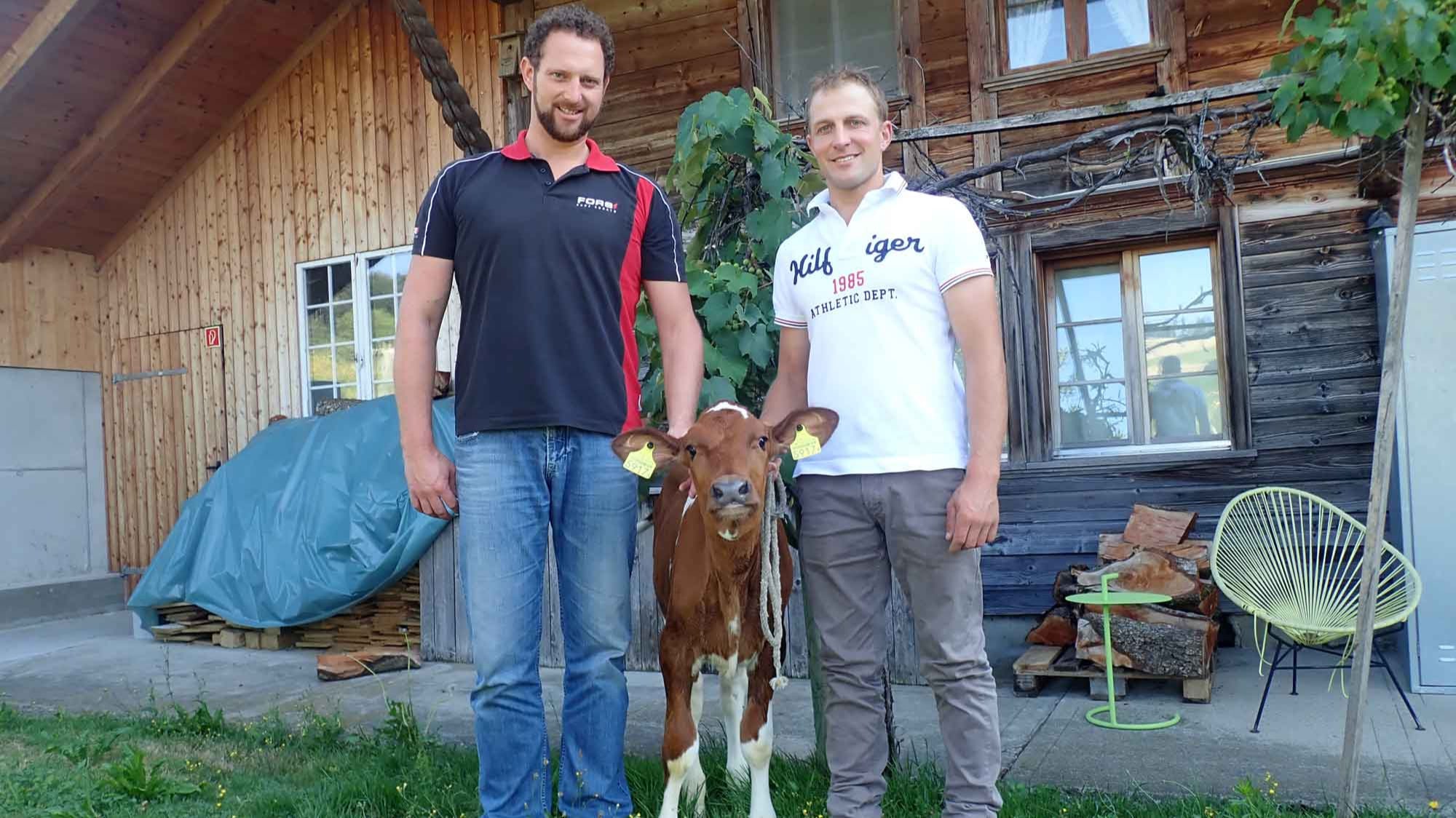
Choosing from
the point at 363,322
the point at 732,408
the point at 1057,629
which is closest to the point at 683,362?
the point at 732,408

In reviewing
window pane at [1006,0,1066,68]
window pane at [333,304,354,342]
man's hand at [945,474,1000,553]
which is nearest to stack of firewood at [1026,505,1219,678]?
man's hand at [945,474,1000,553]

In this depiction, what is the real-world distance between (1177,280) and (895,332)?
5041mm

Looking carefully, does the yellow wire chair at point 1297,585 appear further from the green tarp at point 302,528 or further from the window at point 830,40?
the green tarp at point 302,528

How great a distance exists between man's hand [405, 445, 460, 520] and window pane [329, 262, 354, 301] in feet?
24.3

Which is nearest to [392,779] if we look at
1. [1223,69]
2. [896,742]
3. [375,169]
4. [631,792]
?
[631,792]

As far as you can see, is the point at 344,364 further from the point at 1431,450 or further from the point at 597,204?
the point at 1431,450

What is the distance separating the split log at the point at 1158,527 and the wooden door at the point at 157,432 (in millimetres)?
8208

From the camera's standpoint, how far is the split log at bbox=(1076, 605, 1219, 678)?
5359 millimetres

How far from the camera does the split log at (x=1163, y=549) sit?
20.0ft

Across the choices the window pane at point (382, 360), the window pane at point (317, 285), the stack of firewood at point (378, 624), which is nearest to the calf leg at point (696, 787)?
the stack of firewood at point (378, 624)

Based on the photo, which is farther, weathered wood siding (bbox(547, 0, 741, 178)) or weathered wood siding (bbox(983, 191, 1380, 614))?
weathered wood siding (bbox(547, 0, 741, 178))

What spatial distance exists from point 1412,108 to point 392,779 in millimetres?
4019

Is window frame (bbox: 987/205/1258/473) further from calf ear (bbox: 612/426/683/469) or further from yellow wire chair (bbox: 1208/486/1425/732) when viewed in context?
calf ear (bbox: 612/426/683/469)

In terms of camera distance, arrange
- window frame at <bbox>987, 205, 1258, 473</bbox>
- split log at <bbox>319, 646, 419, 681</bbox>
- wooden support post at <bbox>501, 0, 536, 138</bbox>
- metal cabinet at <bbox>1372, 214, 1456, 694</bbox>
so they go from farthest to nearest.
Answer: wooden support post at <bbox>501, 0, 536, 138</bbox> → window frame at <bbox>987, 205, 1258, 473</bbox> → split log at <bbox>319, 646, 419, 681</bbox> → metal cabinet at <bbox>1372, 214, 1456, 694</bbox>
